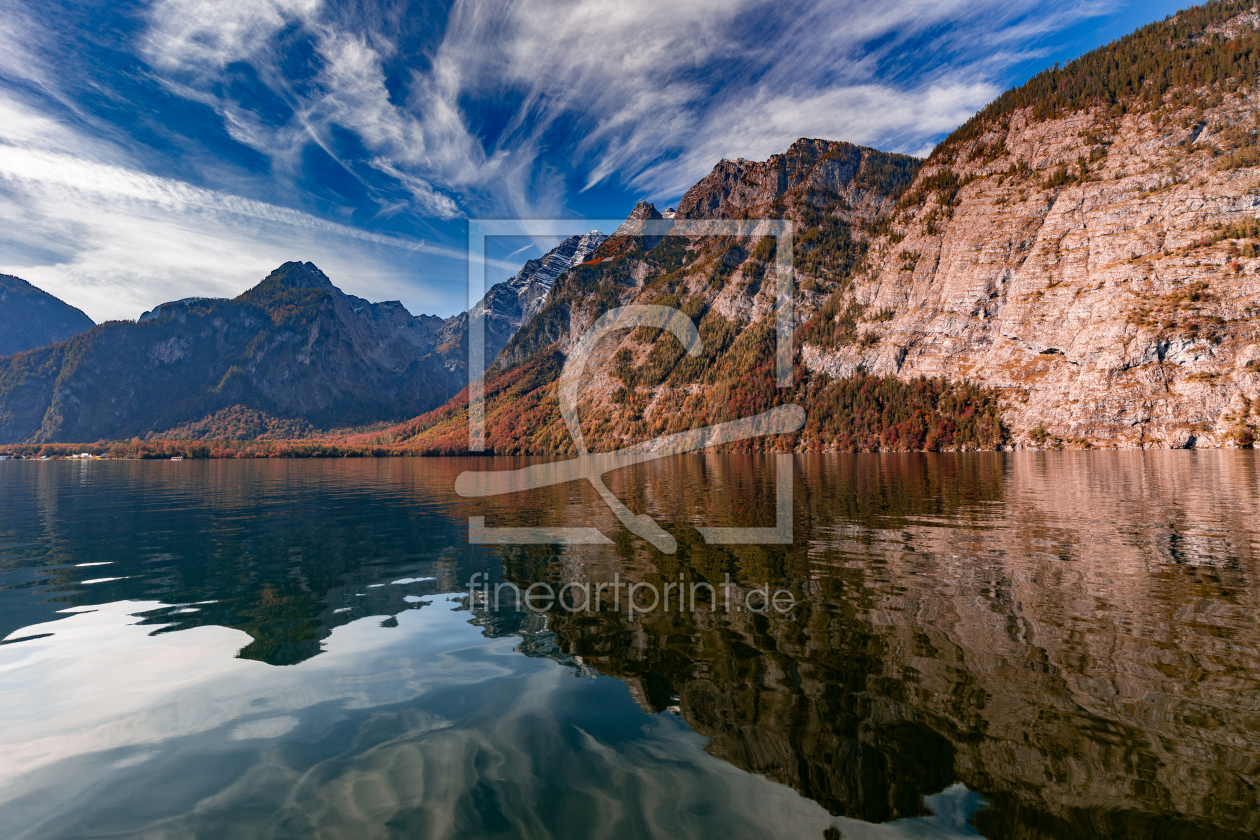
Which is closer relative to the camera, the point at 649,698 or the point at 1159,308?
the point at 649,698

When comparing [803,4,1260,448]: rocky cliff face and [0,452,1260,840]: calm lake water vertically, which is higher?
[803,4,1260,448]: rocky cliff face

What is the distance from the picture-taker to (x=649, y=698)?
12086 millimetres

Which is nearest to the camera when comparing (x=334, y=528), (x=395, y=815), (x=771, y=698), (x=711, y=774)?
(x=395, y=815)

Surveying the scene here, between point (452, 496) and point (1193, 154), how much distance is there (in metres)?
272

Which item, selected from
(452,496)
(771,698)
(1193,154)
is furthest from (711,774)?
(1193,154)

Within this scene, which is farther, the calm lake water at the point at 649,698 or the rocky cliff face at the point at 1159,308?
the rocky cliff face at the point at 1159,308

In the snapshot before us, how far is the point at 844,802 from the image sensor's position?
8.34m

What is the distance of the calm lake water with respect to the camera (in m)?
8.16

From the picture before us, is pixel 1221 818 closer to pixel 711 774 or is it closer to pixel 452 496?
pixel 711 774

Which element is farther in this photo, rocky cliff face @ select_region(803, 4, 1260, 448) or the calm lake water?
rocky cliff face @ select_region(803, 4, 1260, 448)

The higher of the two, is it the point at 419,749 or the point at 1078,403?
the point at 1078,403

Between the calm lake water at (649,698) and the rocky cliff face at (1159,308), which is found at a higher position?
the rocky cliff face at (1159,308)

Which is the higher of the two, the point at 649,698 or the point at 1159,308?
the point at 1159,308

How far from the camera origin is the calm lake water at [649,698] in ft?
26.8
